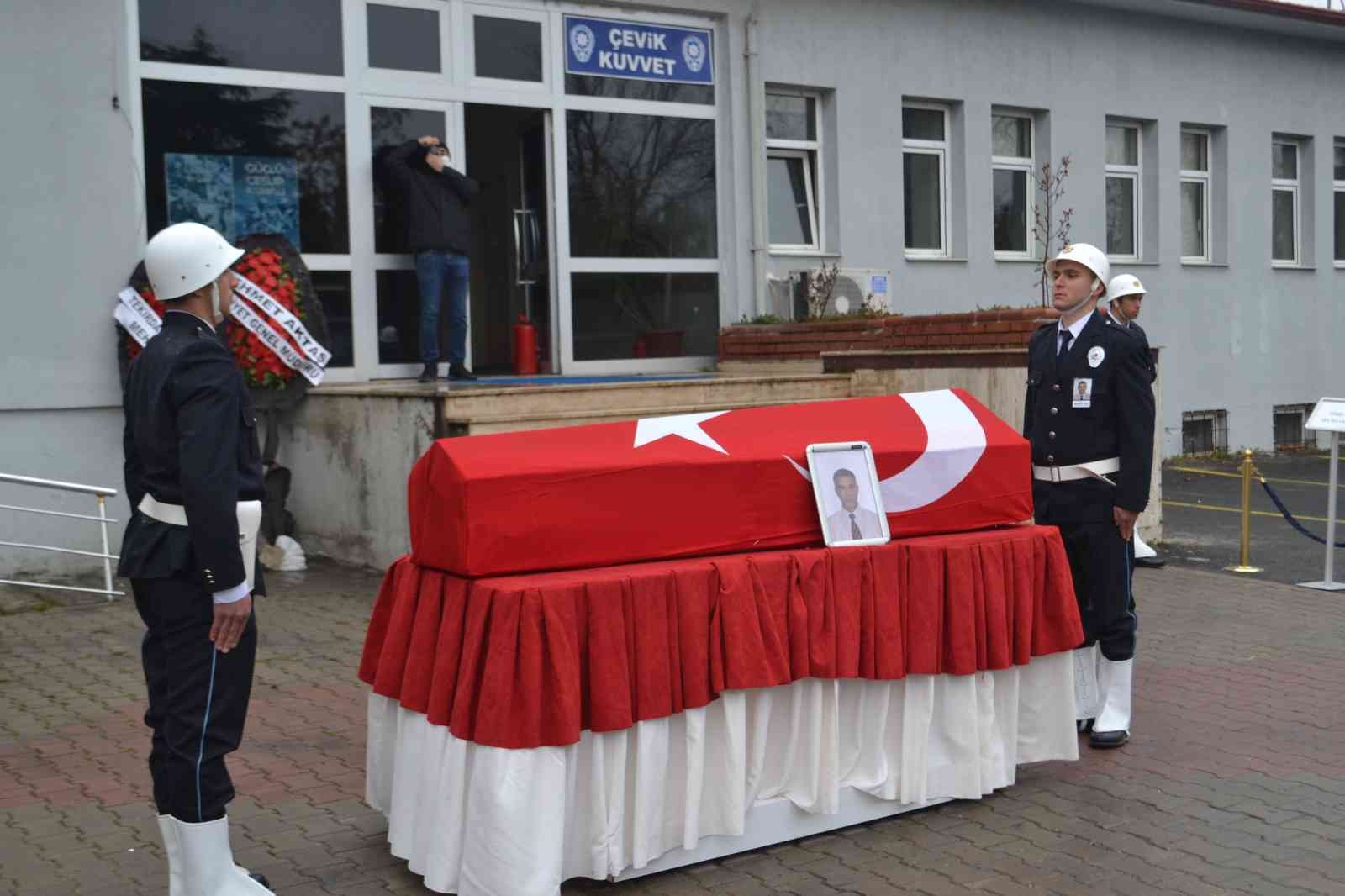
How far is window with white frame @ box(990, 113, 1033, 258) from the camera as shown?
52.3ft

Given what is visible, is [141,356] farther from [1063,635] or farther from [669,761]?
[1063,635]

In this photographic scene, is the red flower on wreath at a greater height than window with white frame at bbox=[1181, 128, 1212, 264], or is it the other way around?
window with white frame at bbox=[1181, 128, 1212, 264]

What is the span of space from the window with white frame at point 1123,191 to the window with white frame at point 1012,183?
4.71ft

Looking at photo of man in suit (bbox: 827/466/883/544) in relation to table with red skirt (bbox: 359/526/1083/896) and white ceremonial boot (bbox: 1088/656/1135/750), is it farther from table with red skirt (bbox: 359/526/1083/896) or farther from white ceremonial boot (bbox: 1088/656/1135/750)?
white ceremonial boot (bbox: 1088/656/1135/750)

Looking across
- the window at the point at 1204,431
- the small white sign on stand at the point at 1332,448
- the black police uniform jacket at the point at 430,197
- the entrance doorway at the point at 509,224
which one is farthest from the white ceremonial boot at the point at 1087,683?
the window at the point at 1204,431

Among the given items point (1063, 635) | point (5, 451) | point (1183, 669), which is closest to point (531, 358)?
point (5, 451)

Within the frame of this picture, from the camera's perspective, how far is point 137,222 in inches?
412

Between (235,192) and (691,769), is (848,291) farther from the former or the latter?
(691,769)

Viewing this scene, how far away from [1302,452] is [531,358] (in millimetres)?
11260

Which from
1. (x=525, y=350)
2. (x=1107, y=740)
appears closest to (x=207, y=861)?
(x=1107, y=740)

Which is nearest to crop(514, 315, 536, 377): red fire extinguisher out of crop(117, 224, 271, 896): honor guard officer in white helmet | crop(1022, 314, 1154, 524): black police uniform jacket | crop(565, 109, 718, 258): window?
crop(565, 109, 718, 258): window

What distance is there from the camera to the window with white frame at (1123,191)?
1710cm

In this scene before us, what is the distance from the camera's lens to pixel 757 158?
13.5 m

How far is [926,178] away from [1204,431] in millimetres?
5332
